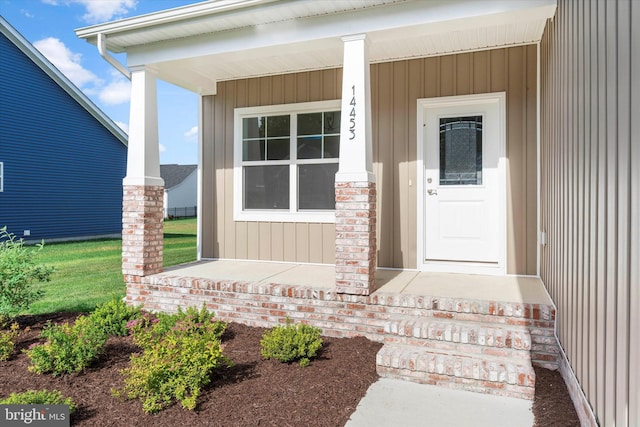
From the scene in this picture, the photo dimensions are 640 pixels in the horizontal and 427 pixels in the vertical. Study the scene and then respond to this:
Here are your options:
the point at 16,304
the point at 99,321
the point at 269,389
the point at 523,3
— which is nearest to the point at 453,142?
the point at 523,3

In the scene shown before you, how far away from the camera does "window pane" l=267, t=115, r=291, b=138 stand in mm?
6137

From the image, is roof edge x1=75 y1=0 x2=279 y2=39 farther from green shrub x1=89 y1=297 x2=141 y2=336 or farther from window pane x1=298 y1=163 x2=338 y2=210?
green shrub x1=89 y1=297 x2=141 y2=336

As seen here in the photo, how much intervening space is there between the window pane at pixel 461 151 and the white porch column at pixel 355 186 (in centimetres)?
148

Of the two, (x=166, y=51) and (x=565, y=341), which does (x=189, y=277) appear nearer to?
(x=166, y=51)

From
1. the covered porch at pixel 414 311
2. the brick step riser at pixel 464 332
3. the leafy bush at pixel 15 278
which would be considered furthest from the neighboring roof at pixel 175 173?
the brick step riser at pixel 464 332

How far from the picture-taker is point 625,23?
177cm

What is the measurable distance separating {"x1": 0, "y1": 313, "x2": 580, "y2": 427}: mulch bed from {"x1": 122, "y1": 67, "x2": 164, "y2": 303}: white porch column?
1332 millimetres

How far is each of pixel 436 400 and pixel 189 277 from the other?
3.10 metres

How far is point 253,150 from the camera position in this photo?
633cm

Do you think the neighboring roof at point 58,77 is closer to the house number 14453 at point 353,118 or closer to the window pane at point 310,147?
the window pane at point 310,147

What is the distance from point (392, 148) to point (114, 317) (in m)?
3.67

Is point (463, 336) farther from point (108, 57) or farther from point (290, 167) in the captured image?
point (108, 57)

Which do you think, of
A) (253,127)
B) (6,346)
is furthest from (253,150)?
(6,346)

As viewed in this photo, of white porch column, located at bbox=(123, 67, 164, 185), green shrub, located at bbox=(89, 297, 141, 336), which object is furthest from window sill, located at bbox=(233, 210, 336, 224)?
green shrub, located at bbox=(89, 297, 141, 336)
